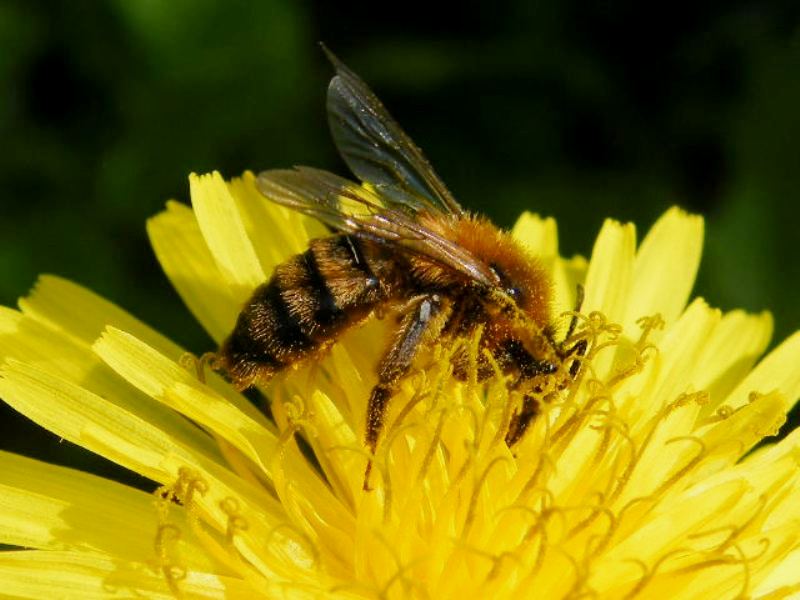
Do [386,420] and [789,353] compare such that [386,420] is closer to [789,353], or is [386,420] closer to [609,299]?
[609,299]

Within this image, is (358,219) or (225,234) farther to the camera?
(225,234)

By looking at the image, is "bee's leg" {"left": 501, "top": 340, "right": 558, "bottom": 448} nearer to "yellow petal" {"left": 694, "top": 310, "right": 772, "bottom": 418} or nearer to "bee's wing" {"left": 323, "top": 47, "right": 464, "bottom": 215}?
"bee's wing" {"left": 323, "top": 47, "right": 464, "bottom": 215}

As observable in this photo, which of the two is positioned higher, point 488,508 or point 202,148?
point 202,148

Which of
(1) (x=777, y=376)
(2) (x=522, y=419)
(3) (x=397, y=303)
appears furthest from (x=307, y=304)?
(1) (x=777, y=376)

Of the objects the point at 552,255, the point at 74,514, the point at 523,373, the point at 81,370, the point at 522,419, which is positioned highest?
the point at 552,255

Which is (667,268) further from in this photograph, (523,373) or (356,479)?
(356,479)

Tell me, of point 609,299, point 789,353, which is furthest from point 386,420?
point 789,353

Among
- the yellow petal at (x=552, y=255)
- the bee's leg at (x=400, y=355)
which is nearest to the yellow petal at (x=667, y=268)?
the yellow petal at (x=552, y=255)
